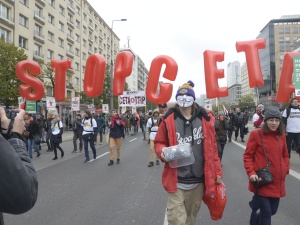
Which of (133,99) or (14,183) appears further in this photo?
(133,99)

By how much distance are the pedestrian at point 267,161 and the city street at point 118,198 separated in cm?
87

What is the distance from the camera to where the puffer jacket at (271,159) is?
10.6ft

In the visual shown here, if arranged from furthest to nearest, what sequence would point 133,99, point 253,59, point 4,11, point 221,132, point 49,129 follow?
point 4,11 < point 133,99 < point 49,129 < point 253,59 < point 221,132

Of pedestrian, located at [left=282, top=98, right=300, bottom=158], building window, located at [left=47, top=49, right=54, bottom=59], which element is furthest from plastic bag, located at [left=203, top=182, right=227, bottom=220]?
building window, located at [left=47, top=49, right=54, bottom=59]

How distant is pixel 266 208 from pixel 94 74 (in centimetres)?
845

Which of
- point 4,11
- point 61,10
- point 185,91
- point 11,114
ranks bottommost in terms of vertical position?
point 11,114

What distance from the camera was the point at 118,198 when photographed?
5324 millimetres

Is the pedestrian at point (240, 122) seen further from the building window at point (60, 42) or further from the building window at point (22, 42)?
the building window at point (60, 42)

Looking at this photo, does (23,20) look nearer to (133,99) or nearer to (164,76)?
(133,99)

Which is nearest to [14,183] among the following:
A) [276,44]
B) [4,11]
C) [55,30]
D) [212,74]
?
[212,74]

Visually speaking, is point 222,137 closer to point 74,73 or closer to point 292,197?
point 292,197

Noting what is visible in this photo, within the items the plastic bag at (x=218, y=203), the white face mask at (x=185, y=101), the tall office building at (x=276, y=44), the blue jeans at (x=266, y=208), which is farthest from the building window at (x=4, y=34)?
the tall office building at (x=276, y=44)

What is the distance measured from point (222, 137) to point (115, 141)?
351 cm

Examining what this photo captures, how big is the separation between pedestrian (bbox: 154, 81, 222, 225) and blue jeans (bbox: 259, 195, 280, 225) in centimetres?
65
